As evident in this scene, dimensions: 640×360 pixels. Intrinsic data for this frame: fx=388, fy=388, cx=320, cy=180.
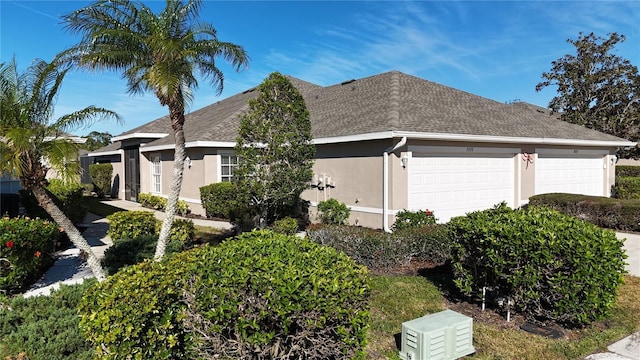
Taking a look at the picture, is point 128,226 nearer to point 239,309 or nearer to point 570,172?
point 239,309

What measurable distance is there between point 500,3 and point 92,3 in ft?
36.6

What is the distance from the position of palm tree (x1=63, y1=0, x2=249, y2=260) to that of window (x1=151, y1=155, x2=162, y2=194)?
11.9 m

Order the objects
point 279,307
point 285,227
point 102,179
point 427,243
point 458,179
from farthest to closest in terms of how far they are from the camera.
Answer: point 102,179
point 458,179
point 285,227
point 427,243
point 279,307

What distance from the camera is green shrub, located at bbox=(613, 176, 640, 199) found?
16703mm

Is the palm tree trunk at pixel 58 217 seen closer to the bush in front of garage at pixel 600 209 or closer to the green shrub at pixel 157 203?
the green shrub at pixel 157 203

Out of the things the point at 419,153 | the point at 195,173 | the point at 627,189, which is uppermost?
the point at 419,153

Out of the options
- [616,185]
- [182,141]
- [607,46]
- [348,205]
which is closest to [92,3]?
[182,141]

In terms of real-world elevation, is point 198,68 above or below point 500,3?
below

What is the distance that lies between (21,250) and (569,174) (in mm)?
17788

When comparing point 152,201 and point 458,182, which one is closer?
point 458,182

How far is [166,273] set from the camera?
3686 millimetres

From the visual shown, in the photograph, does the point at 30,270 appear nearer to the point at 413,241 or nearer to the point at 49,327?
the point at 49,327

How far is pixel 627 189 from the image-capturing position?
16906 mm

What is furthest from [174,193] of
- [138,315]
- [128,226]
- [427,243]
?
[427,243]
